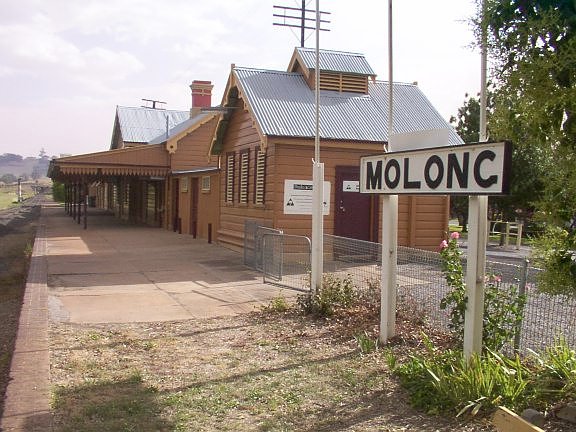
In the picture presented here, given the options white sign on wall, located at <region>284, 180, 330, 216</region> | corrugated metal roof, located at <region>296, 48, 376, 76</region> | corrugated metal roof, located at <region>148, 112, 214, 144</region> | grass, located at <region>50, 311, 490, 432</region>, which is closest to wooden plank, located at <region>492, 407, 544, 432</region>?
grass, located at <region>50, 311, 490, 432</region>

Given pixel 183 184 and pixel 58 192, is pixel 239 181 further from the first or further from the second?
pixel 58 192

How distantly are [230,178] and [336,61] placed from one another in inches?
174

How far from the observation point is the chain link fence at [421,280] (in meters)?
5.91

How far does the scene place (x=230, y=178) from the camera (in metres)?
18.2

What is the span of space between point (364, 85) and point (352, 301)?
409 inches

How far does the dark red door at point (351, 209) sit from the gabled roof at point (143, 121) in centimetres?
2273

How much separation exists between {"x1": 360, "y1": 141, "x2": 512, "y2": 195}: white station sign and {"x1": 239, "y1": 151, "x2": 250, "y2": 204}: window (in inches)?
399

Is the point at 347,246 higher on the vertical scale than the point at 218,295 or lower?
higher

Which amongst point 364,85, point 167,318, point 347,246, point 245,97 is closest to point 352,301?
point 347,246

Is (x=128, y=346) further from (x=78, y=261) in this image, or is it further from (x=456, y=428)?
(x=78, y=261)

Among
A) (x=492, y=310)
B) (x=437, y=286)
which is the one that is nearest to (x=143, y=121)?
(x=437, y=286)

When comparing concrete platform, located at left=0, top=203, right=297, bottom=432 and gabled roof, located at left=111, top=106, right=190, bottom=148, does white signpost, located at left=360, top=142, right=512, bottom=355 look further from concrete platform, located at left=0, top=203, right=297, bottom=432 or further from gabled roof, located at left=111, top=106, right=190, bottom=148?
gabled roof, located at left=111, top=106, right=190, bottom=148

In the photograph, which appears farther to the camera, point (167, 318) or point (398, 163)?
point (167, 318)

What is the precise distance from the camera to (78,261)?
14789 millimetres
